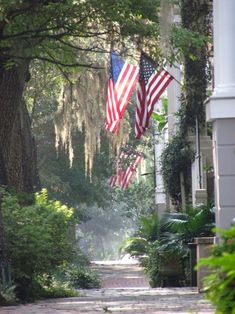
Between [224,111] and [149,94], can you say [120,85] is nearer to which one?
[149,94]

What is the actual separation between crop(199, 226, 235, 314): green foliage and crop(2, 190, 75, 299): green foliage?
395 inches

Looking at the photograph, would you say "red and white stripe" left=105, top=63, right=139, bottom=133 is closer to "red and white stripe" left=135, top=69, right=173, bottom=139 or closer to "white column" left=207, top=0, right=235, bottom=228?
"red and white stripe" left=135, top=69, right=173, bottom=139

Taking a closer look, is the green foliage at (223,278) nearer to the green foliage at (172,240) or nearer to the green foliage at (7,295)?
the green foliage at (7,295)

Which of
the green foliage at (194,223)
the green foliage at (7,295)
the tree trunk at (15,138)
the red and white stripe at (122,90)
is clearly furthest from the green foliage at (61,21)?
the red and white stripe at (122,90)

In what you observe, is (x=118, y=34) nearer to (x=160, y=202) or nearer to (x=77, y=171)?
(x=160, y=202)

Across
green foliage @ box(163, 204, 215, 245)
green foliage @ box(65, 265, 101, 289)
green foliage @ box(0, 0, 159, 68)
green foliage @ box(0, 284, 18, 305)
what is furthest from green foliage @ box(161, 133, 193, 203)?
green foliage @ box(0, 284, 18, 305)

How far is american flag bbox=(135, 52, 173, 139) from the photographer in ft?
70.2

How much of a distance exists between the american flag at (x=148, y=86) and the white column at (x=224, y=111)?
7.05 meters

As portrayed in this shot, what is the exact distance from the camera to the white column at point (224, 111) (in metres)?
12.8

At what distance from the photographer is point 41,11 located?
55.3ft

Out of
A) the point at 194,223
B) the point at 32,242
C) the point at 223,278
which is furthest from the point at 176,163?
the point at 223,278

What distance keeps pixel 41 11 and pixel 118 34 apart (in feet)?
6.30

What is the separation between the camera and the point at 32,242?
1495 centimetres

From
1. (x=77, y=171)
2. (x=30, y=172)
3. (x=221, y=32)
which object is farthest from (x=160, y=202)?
(x=221, y=32)
